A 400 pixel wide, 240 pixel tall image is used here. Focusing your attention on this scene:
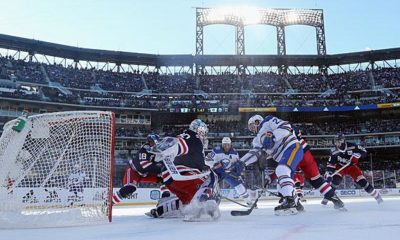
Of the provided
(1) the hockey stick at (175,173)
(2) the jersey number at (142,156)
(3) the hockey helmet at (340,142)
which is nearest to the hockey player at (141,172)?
(2) the jersey number at (142,156)

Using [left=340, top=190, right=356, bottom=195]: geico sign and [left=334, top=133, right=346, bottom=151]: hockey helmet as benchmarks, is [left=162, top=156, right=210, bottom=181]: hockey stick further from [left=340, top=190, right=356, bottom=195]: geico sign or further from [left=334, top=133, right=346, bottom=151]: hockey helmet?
[left=340, top=190, right=356, bottom=195]: geico sign

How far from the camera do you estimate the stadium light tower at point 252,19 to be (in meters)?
45.5

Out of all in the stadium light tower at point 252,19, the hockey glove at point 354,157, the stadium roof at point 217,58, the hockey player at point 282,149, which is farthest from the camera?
the stadium light tower at point 252,19

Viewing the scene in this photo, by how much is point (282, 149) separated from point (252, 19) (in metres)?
41.6

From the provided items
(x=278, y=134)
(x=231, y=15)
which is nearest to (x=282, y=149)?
(x=278, y=134)

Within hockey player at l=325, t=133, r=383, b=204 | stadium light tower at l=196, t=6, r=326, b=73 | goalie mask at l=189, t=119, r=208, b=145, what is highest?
stadium light tower at l=196, t=6, r=326, b=73

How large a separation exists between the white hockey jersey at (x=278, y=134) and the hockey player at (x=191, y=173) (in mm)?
1171

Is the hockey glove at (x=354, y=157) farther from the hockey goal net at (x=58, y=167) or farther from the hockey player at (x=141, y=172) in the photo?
the hockey goal net at (x=58, y=167)

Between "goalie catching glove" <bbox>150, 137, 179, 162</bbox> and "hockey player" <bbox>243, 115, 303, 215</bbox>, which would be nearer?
"goalie catching glove" <bbox>150, 137, 179, 162</bbox>

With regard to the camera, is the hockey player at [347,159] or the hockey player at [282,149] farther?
the hockey player at [347,159]

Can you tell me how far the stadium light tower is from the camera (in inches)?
1790

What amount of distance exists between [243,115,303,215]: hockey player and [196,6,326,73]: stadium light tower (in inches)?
1533

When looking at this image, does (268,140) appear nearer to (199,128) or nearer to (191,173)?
(199,128)

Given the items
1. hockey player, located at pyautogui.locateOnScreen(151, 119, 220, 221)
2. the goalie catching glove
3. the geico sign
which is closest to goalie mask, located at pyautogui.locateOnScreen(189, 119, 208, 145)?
hockey player, located at pyautogui.locateOnScreen(151, 119, 220, 221)
